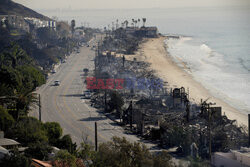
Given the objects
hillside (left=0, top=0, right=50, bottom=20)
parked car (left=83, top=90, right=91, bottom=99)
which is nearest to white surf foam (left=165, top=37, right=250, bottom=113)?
parked car (left=83, top=90, right=91, bottom=99)

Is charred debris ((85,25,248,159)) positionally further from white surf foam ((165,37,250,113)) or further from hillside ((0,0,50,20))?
hillside ((0,0,50,20))

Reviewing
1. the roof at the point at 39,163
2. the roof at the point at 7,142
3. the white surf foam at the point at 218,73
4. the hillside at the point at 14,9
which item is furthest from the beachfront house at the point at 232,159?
the hillside at the point at 14,9

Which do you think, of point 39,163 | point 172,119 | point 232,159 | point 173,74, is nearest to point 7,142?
point 39,163

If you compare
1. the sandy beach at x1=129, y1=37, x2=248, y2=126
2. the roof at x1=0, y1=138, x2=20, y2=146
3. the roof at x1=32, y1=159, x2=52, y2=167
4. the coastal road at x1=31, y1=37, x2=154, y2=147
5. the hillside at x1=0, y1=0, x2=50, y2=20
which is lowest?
the coastal road at x1=31, y1=37, x2=154, y2=147

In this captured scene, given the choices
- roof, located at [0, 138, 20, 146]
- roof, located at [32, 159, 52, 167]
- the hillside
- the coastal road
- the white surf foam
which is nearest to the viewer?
roof, located at [32, 159, 52, 167]

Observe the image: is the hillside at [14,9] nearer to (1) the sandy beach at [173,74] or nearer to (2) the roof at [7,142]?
(1) the sandy beach at [173,74]

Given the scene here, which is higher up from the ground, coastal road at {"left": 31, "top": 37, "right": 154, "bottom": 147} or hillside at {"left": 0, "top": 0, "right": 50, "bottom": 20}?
hillside at {"left": 0, "top": 0, "right": 50, "bottom": 20}
